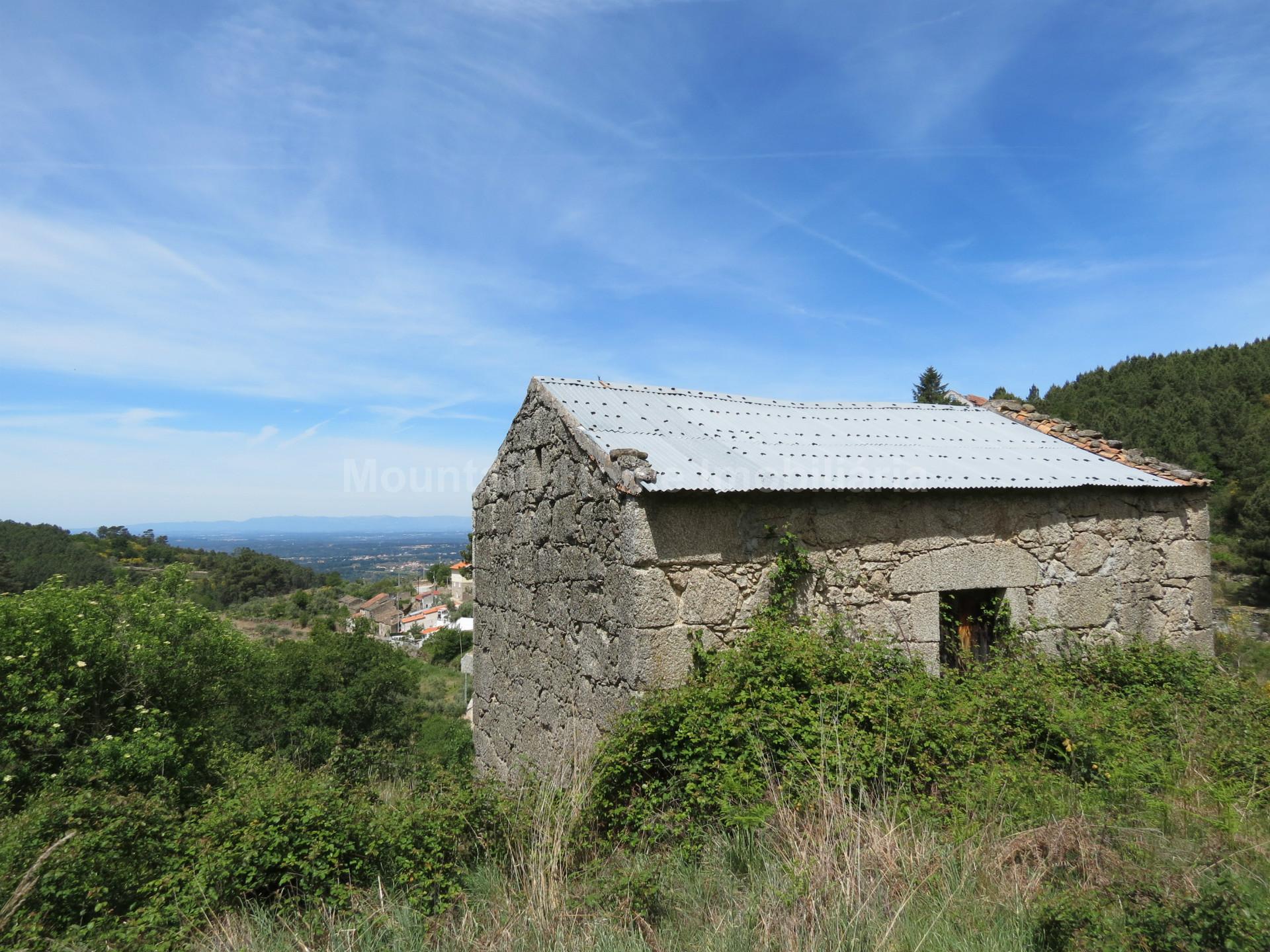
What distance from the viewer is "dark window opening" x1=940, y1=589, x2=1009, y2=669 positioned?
601 cm

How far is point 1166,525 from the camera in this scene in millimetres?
6887

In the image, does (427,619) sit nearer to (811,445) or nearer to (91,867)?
(811,445)

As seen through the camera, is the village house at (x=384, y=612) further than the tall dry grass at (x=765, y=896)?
Yes

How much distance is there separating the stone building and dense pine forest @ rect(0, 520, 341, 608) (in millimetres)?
6694

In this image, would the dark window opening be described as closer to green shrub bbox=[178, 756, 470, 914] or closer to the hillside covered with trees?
the hillside covered with trees

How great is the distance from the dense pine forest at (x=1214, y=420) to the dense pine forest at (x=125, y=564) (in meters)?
35.9

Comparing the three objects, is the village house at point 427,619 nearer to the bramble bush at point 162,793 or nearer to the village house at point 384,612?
the village house at point 384,612

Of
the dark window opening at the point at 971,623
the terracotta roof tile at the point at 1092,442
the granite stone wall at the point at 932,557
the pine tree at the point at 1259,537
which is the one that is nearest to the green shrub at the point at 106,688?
the granite stone wall at the point at 932,557

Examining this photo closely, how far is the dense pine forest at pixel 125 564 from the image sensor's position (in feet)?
83.9

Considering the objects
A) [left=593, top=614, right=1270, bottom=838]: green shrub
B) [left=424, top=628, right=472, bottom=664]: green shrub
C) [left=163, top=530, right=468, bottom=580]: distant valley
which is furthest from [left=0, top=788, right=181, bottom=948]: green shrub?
[left=163, top=530, right=468, bottom=580]: distant valley

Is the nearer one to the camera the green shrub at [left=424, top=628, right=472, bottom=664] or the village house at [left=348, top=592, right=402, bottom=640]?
the green shrub at [left=424, top=628, right=472, bottom=664]

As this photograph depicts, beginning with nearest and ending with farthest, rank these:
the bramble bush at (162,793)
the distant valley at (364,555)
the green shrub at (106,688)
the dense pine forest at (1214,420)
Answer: the bramble bush at (162,793) < the green shrub at (106,688) < the dense pine forest at (1214,420) < the distant valley at (364,555)

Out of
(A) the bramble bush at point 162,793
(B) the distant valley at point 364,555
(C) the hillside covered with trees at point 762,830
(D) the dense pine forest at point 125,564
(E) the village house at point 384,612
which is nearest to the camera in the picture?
(C) the hillside covered with trees at point 762,830

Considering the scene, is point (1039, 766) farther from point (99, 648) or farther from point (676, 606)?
point (99, 648)
